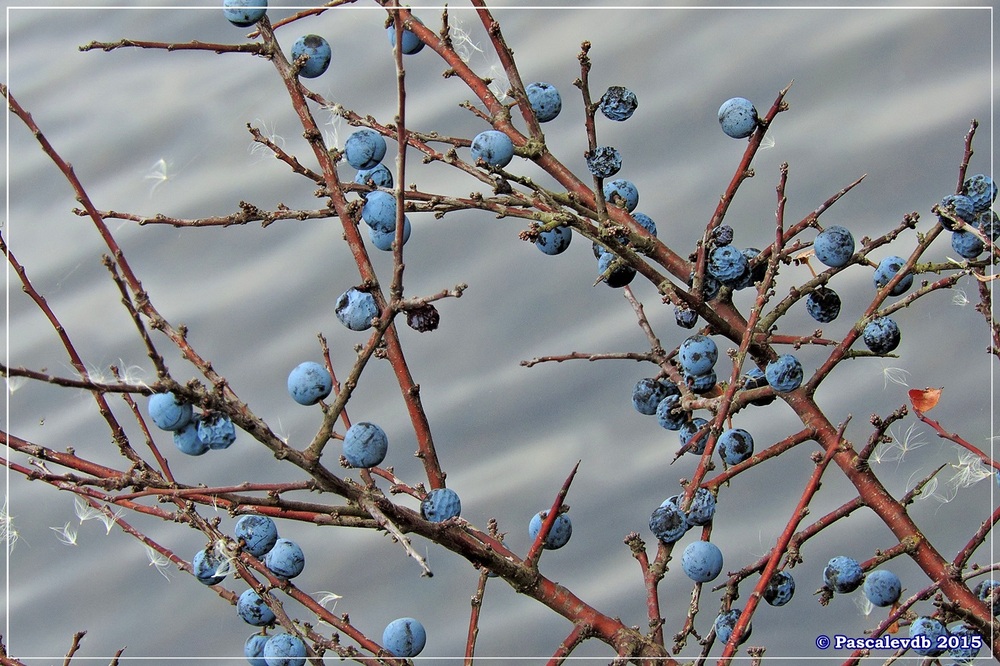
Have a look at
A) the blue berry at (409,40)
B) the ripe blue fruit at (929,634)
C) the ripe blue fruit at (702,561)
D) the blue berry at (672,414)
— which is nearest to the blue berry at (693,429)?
the blue berry at (672,414)

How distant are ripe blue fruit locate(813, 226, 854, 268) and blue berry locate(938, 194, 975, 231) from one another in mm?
80

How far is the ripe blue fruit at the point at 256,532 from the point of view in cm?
75

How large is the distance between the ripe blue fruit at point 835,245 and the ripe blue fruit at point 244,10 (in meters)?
0.53

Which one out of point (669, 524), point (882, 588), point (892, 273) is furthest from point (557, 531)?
point (892, 273)

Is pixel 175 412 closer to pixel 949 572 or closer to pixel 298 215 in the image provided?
pixel 298 215

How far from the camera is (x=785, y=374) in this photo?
848mm

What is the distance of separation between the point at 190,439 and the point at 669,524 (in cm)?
39

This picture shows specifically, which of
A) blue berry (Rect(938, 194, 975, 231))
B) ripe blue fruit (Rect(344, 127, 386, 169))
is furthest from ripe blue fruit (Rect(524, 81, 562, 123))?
blue berry (Rect(938, 194, 975, 231))

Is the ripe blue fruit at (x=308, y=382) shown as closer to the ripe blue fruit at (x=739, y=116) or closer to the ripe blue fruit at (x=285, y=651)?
the ripe blue fruit at (x=285, y=651)

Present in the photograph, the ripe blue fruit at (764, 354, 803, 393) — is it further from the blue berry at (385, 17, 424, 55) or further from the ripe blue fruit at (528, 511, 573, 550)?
the blue berry at (385, 17, 424, 55)

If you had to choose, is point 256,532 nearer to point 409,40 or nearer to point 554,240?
point 554,240

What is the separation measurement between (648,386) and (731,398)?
204 millimetres

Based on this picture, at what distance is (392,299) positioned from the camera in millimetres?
646

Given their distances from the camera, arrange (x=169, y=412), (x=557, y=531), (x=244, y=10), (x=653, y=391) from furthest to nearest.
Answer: (x=653, y=391)
(x=557, y=531)
(x=244, y=10)
(x=169, y=412)
